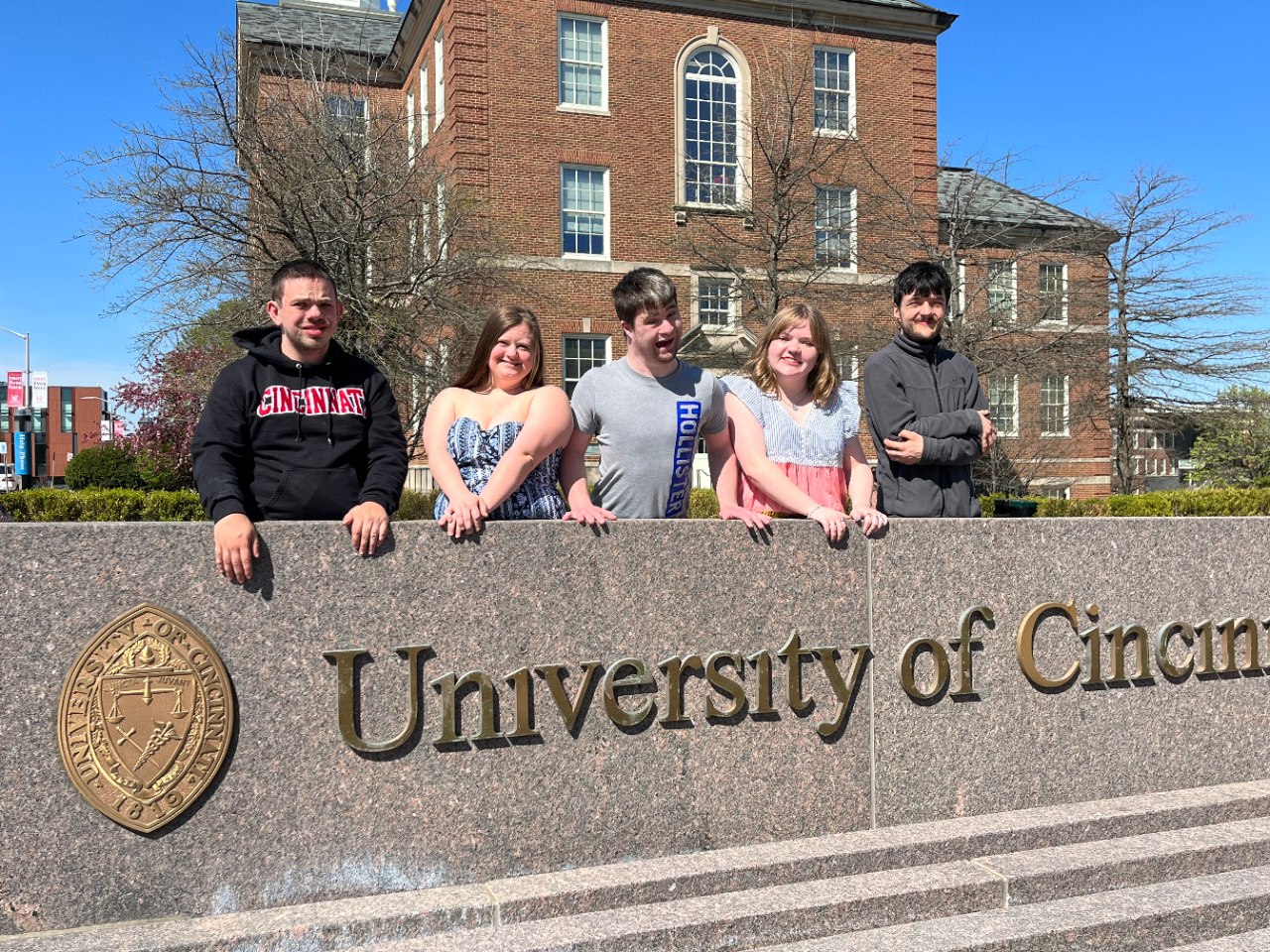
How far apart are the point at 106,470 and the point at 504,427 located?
24.4 meters

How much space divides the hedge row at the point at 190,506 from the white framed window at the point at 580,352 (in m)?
5.69

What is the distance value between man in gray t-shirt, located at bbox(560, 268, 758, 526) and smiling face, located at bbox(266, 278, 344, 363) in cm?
86

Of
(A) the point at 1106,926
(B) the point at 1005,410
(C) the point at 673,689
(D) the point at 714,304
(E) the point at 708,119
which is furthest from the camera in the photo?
(E) the point at 708,119

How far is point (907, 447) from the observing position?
365 centimetres

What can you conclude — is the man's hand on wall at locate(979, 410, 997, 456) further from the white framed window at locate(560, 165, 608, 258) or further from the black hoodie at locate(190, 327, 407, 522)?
the white framed window at locate(560, 165, 608, 258)

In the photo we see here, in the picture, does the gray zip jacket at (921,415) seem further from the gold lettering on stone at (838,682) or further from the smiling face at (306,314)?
the smiling face at (306,314)

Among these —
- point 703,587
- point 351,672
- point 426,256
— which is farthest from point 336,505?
point 426,256

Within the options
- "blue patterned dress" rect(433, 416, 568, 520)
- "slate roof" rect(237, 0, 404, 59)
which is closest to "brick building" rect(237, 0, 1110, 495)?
"slate roof" rect(237, 0, 404, 59)

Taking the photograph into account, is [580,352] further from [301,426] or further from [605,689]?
[605,689]

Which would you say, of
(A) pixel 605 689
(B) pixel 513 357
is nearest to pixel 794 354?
(B) pixel 513 357

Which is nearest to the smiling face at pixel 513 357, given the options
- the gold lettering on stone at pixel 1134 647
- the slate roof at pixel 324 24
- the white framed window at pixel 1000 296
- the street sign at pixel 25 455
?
the gold lettering on stone at pixel 1134 647

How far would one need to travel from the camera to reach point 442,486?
3.10 metres

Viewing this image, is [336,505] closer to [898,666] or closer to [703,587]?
[703,587]

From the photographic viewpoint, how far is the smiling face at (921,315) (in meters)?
3.77
